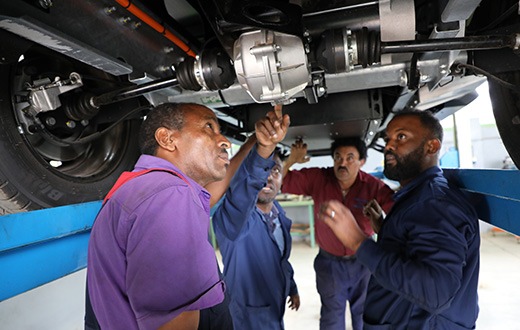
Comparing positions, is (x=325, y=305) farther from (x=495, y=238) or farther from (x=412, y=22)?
(x=495, y=238)

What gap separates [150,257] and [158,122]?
0.49m

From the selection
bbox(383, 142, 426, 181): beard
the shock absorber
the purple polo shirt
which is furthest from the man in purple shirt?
bbox(383, 142, 426, 181): beard

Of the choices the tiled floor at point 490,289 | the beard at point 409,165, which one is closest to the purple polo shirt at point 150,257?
the beard at point 409,165

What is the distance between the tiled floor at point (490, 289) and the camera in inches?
105

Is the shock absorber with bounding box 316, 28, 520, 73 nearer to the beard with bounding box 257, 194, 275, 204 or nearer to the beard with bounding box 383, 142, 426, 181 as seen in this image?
the beard with bounding box 383, 142, 426, 181

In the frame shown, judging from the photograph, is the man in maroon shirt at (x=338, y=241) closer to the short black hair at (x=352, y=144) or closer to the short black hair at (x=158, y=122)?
the short black hair at (x=352, y=144)

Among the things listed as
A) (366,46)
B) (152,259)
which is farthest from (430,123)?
(152,259)

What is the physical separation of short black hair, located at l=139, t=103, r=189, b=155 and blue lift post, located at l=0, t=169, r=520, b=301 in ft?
0.73

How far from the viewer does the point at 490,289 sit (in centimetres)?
320

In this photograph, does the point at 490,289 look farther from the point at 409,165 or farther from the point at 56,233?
the point at 56,233

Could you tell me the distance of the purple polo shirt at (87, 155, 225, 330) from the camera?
2.00 feet

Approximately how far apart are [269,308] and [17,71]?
4.57 ft

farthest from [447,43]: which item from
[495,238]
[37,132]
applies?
[495,238]

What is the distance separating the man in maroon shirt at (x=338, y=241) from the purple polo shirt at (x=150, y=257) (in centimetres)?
139
